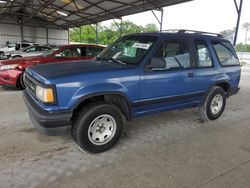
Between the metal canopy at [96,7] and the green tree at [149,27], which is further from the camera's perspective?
the green tree at [149,27]

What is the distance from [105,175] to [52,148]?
109 centimetres

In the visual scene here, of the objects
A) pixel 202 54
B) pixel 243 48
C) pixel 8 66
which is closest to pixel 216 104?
pixel 202 54

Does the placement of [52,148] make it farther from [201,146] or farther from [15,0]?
[15,0]

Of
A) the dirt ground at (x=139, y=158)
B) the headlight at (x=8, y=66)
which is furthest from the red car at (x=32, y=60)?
the dirt ground at (x=139, y=158)

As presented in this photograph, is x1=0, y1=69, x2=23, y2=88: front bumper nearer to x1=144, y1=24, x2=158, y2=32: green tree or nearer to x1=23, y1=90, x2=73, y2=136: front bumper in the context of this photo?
x1=23, y1=90, x2=73, y2=136: front bumper

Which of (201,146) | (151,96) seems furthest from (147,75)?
(201,146)

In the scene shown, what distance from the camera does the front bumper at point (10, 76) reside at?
6.62 metres

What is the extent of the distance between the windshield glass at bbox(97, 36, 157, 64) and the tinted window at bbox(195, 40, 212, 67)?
3.38 feet

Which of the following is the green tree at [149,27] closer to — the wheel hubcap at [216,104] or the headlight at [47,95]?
the wheel hubcap at [216,104]

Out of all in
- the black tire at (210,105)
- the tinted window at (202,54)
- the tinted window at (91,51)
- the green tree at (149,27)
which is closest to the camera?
the tinted window at (202,54)

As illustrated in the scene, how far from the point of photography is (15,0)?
18906 mm

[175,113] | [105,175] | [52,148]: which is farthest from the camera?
[175,113]

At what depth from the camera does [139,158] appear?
3.11 m

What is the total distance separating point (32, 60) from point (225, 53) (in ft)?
18.6
